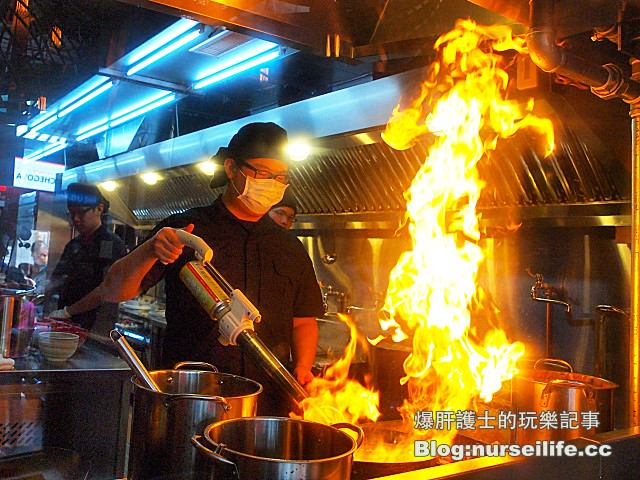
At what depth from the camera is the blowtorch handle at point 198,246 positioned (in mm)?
1627

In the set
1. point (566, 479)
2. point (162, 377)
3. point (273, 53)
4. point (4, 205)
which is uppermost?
point (273, 53)

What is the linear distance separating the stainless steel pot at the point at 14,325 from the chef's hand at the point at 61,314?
1.03 meters

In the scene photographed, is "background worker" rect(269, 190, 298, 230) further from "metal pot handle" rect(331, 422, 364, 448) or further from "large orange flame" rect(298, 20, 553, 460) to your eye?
"metal pot handle" rect(331, 422, 364, 448)

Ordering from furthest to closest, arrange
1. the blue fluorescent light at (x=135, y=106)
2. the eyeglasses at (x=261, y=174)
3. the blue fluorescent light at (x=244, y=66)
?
1. the blue fluorescent light at (x=135, y=106)
2. the blue fluorescent light at (x=244, y=66)
3. the eyeglasses at (x=261, y=174)

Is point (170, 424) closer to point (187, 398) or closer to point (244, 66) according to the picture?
point (187, 398)

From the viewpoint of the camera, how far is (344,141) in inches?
161

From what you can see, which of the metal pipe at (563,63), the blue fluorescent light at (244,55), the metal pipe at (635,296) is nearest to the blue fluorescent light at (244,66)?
the blue fluorescent light at (244,55)

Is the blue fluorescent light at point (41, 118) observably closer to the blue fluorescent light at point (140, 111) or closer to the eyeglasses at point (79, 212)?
the eyeglasses at point (79, 212)

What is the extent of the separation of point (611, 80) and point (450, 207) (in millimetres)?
2279

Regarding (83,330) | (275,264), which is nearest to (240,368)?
(275,264)

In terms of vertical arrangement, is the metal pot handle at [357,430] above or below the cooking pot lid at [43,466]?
above

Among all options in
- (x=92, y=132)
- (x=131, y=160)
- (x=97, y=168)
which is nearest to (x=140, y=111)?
(x=131, y=160)

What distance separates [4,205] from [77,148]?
1214 millimetres

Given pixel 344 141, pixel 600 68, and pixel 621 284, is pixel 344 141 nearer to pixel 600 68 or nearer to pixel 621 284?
pixel 621 284
